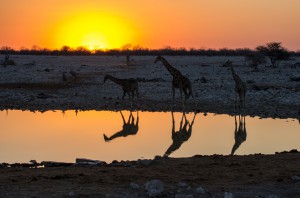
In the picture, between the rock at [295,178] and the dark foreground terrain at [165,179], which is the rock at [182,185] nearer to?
the dark foreground terrain at [165,179]

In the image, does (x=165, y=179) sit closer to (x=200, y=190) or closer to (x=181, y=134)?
(x=200, y=190)

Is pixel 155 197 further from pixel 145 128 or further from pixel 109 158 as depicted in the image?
pixel 145 128

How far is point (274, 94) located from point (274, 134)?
364 inches

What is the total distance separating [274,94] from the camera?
1015 inches

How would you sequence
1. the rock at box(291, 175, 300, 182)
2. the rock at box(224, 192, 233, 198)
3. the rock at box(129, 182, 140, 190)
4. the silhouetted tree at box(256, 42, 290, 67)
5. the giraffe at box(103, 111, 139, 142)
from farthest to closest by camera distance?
the silhouetted tree at box(256, 42, 290, 67) → the giraffe at box(103, 111, 139, 142) → the rock at box(291, 175, 300, 182) → the rock at box(129, 182, 140, 190) → the rock at box(224, 192, 233, 198)

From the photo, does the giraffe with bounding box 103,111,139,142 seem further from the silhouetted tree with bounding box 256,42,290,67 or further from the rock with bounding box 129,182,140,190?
the silhouetted tree with bounding box 256,42,290,67

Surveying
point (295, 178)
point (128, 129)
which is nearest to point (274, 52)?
point (128, 129)

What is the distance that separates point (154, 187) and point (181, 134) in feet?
27.8

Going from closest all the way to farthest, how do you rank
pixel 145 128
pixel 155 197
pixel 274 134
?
pixel 155 197 < pixel 274 134 < pixel 145 128

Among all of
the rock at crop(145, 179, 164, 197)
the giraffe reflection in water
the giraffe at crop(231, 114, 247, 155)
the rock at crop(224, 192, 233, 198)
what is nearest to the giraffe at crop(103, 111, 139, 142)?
the giraffe reflection in water

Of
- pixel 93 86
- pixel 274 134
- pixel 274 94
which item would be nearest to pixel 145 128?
pixel 274 134

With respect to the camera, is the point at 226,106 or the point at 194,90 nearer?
the point at 226,106

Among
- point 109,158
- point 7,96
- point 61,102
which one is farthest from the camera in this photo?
point 7,96

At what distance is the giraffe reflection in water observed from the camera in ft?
48.1
